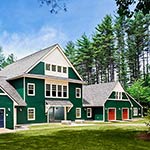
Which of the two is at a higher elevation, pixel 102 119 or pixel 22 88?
pixel 22 88

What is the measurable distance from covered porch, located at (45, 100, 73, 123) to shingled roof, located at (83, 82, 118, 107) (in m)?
3.98

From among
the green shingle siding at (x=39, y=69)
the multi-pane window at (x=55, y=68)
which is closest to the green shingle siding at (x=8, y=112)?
the green shingle siding at (x=39, y=69)

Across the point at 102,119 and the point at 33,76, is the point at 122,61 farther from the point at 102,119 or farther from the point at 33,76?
the point at 33,76

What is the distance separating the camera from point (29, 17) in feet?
48.5

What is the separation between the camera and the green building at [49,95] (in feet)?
102

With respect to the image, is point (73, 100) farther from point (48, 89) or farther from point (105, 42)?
point (105, 42)

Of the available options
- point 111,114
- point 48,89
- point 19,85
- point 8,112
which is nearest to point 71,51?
point 111,114

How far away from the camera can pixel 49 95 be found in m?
34.3

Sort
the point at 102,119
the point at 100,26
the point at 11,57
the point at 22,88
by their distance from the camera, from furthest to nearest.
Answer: the point at 11,57 → the point at 100,26 → the point at 102,119 → the point at 22,88

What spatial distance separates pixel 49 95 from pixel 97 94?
10.1m

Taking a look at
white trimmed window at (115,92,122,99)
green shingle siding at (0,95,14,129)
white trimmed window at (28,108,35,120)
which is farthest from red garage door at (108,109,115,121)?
green shingle siding at (0,95,14,129)

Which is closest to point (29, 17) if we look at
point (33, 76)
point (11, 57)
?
point (33, 76)

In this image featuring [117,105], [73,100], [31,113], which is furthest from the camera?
[117,105]

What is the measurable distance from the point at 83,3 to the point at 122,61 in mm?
54552
